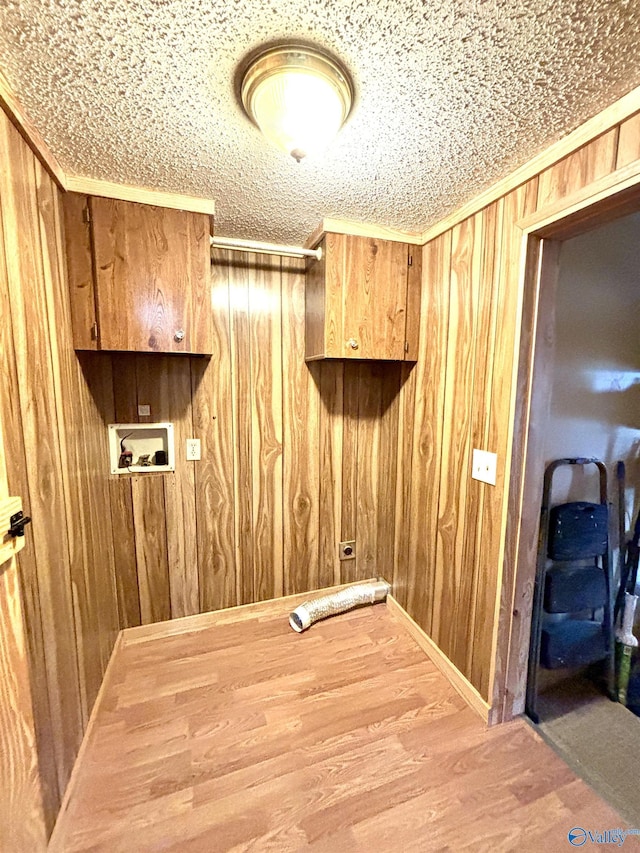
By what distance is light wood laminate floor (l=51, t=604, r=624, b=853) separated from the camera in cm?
112

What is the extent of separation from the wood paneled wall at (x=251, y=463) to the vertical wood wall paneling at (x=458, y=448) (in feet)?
1.66

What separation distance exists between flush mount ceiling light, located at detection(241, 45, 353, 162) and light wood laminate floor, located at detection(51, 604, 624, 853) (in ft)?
7.04

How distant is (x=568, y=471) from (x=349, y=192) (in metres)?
1.75

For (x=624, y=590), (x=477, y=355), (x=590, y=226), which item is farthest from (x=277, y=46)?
(x=624, y=590)

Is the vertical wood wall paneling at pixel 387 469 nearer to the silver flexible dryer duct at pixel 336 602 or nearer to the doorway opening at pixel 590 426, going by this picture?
the silver flexible dryer duct at pixel 336 602

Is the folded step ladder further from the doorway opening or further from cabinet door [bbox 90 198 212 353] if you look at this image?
cabinet door [bbox 90 198 212 353]

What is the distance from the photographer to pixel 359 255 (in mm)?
1736

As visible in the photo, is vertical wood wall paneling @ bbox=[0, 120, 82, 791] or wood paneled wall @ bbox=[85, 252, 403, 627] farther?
wood paneled wall @ bbox=[85, 252, 403, 627]

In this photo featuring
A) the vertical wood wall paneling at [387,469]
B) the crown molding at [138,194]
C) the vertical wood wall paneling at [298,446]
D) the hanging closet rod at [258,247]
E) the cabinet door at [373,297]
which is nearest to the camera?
the crown molding at [138,194]

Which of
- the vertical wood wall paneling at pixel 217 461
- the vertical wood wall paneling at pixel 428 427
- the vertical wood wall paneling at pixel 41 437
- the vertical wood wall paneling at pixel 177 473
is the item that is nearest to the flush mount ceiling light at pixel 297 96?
the vertical wood wall paneling at pixel 41 437

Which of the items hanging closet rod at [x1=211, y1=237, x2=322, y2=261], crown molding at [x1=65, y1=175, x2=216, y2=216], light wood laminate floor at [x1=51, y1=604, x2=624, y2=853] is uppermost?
crown molding at [x1=65, y1=175, x2=216, y2=216]

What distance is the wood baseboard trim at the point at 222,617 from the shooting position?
1965 millimetres

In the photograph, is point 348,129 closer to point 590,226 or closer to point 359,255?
point 359,255

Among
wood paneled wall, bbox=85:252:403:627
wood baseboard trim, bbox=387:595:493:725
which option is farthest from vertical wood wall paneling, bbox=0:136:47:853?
wood baseboard trim, bbox=387:595:493:725
